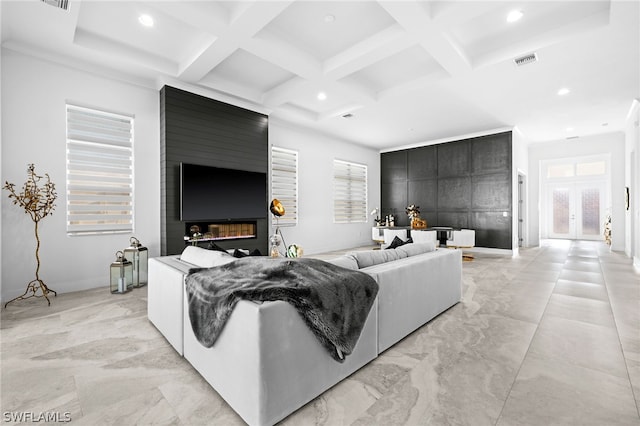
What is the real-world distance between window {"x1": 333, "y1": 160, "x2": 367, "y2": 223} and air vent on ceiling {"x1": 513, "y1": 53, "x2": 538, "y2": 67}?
454cm

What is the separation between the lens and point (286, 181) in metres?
6.65

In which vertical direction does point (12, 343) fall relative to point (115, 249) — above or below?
below

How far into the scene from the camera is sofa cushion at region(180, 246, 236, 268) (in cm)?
218

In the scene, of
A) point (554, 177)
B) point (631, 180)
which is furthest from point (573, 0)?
point (554, 177)

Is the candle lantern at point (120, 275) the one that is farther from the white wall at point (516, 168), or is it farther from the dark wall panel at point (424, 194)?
the white wall at point (516, 168)

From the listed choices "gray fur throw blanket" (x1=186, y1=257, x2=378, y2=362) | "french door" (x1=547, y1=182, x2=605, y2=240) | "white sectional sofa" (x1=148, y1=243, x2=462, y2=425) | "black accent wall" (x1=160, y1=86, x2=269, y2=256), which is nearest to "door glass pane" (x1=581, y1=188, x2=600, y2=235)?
"french door" (x1=547, y1=182, x2=605, y2=240)

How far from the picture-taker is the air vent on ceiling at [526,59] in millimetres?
3839

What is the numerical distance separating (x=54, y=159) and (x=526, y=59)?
6182 mm

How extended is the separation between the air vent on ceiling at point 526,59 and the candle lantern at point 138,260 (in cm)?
564

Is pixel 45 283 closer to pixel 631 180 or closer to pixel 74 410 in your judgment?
pixel 74 410

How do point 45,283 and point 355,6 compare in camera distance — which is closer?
point 355,6

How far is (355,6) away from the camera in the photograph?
10.2ft

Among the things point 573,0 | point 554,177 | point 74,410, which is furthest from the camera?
point 554,177

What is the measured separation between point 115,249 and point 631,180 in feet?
30.7
